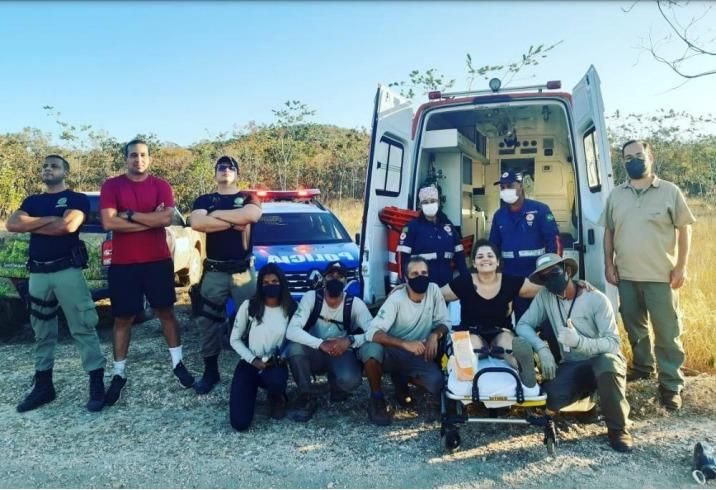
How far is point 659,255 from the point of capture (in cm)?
405

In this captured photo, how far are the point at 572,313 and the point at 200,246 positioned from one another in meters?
5.73

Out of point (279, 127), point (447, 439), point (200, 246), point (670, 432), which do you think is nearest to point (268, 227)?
point (200, 246)

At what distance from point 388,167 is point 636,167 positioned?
209 cm

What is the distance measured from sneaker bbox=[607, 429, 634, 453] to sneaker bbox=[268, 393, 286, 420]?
2178 millimetres

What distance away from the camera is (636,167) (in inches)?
159

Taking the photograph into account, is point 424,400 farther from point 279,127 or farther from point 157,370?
point 279,127

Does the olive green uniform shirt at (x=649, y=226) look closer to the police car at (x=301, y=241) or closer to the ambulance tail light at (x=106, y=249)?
the police car at (x=301, y=241)

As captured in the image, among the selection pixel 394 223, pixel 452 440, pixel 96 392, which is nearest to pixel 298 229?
pixel 394 223

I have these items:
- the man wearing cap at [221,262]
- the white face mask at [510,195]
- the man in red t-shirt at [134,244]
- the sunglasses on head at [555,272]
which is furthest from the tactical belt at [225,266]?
the sunglasses on head at [555,272]

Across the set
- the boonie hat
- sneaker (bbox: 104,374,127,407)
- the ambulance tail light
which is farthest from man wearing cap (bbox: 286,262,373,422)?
the ambulance tail light

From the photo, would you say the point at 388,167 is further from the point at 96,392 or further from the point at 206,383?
the point at 96,392

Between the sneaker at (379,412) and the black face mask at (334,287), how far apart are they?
2.66 feet

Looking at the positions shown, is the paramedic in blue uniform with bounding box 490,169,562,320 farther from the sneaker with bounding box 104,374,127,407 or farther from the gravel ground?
the sneaker with bounding box 104,374,127,407

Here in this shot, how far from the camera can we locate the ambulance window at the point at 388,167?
497 centimetres
